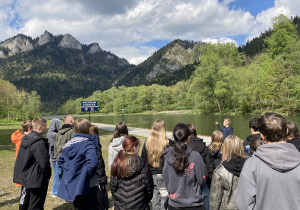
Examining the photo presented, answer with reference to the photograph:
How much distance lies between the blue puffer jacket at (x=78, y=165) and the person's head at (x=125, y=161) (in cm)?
49

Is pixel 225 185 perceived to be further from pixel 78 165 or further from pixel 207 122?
pixel 207 122

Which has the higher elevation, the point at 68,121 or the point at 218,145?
the point at 68,121

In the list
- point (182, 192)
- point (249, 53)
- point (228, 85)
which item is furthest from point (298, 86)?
point (249, 53)

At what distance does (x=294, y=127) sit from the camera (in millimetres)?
4141

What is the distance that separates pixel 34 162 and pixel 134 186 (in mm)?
1965

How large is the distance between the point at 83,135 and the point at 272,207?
8.61ft

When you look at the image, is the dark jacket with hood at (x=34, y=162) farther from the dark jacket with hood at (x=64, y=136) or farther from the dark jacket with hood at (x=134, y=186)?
the dark jacket with hood at (x=134, y=186)

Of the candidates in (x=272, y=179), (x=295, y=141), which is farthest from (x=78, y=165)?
(x=295, y=141)

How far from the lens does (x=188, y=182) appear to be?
2818mm

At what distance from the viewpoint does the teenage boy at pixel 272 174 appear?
1.70 metres

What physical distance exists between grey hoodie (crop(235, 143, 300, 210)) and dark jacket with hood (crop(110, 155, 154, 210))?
4.38ft

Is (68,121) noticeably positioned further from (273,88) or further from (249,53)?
(249,53)

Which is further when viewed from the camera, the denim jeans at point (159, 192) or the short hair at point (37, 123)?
the short hair at point (37, 123)

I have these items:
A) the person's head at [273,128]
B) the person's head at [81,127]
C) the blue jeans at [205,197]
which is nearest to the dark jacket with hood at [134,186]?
the blue jeans at [205,197]
